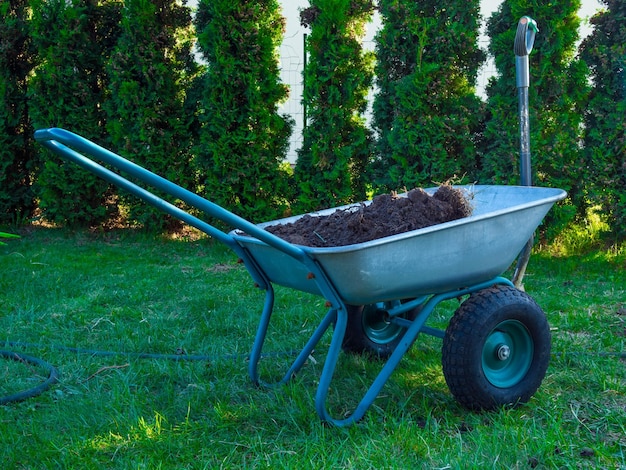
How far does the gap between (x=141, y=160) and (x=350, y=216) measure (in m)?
4.02

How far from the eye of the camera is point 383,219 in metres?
2.44

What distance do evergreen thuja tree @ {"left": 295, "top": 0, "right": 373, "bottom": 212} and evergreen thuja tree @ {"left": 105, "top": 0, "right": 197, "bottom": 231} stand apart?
1.24 meters

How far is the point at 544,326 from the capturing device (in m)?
2.52

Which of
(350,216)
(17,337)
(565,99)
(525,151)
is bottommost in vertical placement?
(17,337)

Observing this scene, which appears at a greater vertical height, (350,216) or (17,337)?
(350,216)

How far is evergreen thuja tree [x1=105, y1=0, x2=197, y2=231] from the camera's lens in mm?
5926

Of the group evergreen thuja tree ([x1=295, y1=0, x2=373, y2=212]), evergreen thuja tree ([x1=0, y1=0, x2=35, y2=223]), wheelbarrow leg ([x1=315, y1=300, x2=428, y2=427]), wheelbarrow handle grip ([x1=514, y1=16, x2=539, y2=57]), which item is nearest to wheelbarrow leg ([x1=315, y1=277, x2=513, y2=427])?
wheelbarrow leg ([x1=315, y1=300, x2=428, y2=427])

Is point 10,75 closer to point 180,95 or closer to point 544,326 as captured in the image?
point 180,95

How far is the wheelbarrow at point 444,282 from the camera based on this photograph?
215 centimetres

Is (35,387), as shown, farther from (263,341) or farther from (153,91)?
(153,91)

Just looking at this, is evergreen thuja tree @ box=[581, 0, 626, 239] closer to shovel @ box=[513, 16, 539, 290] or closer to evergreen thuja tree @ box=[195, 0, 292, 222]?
shovel @ box=[513, 16, 539, 290]

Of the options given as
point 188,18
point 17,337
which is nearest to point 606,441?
point 17,337

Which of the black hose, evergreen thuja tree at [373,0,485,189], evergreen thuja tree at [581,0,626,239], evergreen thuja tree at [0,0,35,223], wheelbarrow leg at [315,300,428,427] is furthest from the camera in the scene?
evergreen thuja tree at [0,0,35,223]

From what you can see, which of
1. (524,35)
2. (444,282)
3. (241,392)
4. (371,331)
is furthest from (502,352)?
(524,35)
